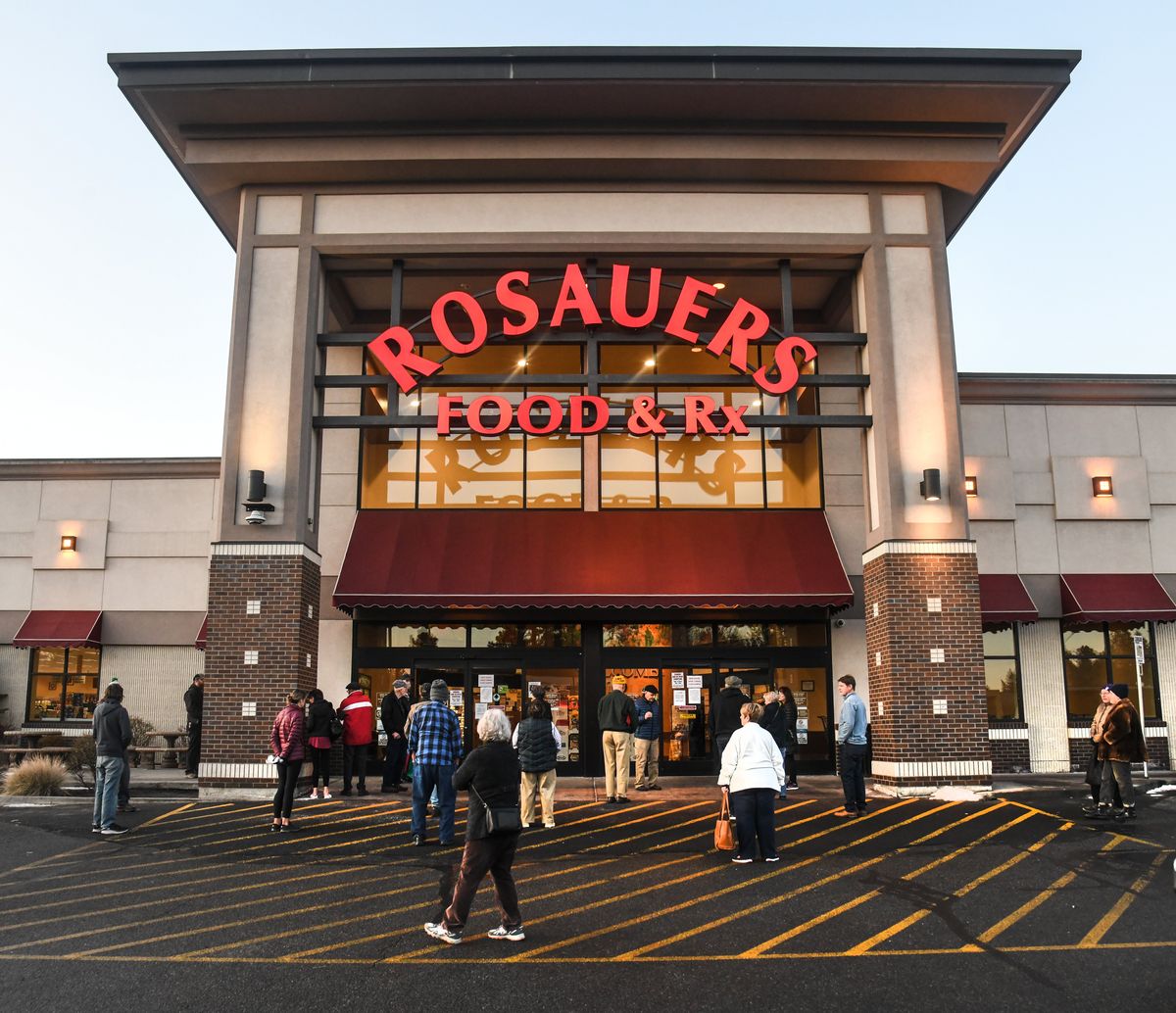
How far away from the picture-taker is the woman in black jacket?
749 cm

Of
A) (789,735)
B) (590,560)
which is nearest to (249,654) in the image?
(590,560)

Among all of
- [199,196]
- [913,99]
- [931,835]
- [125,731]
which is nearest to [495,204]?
[199,196]

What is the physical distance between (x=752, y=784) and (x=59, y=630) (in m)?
15.9

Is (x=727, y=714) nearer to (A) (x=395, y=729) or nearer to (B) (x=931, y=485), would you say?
(A) (x=395, y=729)

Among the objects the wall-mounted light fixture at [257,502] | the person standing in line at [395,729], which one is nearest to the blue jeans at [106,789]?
the person standing in line at [395,729]

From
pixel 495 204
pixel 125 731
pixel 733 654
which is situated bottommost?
pixel 125 731

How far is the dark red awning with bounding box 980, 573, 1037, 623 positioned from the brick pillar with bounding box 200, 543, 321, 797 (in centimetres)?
1204

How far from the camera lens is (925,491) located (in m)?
16.5

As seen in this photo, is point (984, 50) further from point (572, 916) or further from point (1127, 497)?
point (572, 916)

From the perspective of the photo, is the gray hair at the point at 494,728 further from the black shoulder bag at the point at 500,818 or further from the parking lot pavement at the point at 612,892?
the parking lot pavement at the point at 612,892

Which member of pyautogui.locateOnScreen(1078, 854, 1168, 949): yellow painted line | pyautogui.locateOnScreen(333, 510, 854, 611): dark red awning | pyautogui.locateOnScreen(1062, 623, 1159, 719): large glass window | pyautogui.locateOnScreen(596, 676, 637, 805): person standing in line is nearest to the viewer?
pyautogui.locateOnScreen(1078, 854, 1168, 949): yellow painted line

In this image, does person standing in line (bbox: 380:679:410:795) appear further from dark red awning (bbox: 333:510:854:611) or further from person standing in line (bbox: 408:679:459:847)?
person standing in line (bbox: 408:679:459:847)

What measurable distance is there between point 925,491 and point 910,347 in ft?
8.27

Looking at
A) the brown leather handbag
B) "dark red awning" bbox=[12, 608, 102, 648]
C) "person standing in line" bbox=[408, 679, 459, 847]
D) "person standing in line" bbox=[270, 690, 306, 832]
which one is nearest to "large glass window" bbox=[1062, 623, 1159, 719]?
the brown leather handbag
